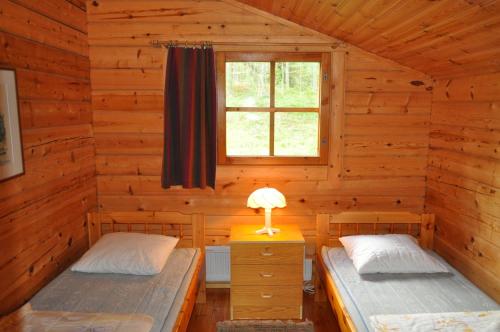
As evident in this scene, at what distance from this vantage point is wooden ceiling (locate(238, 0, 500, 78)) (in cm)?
186

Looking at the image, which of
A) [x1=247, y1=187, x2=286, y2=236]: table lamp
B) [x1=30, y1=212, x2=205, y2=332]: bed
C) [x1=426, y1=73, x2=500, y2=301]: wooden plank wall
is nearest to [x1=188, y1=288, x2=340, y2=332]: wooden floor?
[x1=30, y1=212, x2=205, y2=332]: bed

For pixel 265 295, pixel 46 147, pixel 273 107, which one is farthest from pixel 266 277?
pixel 46 147

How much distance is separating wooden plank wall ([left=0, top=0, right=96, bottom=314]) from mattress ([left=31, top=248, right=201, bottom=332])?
0.17 meters

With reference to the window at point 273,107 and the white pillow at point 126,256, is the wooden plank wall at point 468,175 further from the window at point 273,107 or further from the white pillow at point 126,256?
the white pillow at point 126,256

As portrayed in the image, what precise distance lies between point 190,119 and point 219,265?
1290 mm

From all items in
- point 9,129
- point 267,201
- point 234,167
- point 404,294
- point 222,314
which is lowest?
point 222,314

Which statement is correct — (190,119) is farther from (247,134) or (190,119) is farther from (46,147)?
(46,147)

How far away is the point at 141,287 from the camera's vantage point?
2.53 metres

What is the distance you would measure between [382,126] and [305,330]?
1.74 metres

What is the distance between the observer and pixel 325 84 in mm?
3287

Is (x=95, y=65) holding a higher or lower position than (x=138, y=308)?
higher

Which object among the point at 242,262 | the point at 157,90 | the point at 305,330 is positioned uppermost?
the point at 157,90

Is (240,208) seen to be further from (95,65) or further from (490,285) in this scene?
(490,285)

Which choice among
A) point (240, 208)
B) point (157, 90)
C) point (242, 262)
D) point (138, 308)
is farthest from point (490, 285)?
point (157, 90)
